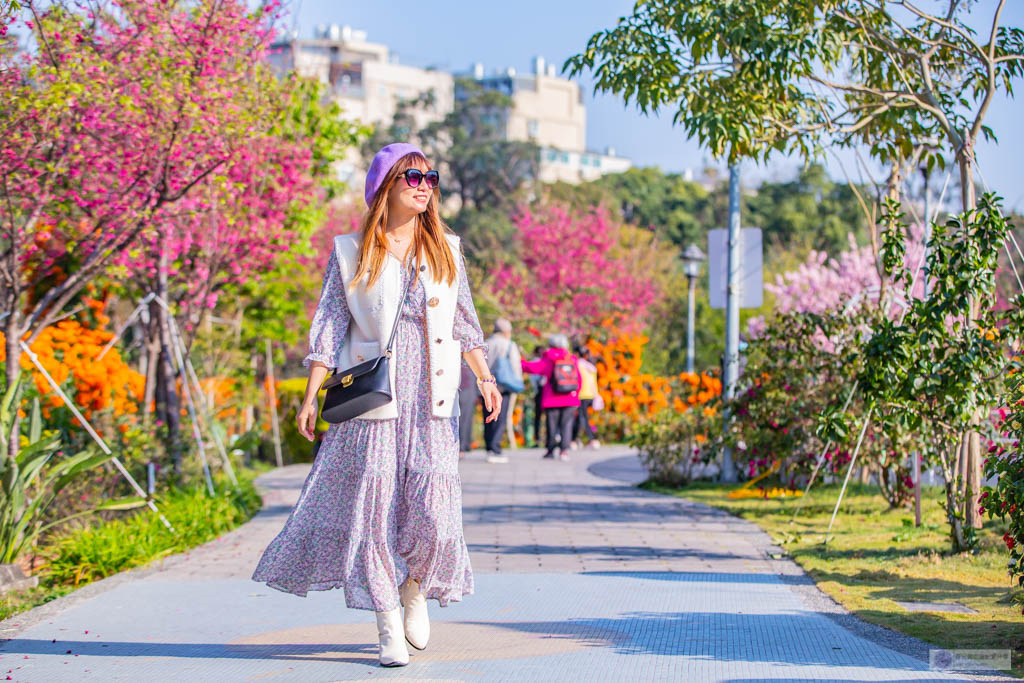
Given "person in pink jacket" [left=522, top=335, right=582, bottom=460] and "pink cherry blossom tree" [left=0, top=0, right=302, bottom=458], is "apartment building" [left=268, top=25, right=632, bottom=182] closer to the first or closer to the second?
"person in pink jacket" [left=522, top=335, right=582, bottom=460]

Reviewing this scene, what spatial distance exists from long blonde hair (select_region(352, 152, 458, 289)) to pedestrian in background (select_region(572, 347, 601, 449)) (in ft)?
42.2

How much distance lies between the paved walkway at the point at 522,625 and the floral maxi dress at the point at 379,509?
33 cm

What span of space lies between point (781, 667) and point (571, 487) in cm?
828

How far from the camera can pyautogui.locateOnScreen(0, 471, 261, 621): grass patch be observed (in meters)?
6.81

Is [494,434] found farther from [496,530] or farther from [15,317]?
[15,317]

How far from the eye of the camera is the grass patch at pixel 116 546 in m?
6.81

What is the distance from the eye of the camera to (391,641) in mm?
4457

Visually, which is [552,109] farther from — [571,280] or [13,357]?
[13,357]

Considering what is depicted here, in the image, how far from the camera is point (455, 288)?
15.9 feet

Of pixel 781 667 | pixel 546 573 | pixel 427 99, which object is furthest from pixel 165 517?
pixel 427 99

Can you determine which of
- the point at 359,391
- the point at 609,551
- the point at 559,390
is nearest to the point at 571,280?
the point at 559,390

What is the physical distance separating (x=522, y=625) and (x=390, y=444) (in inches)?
49.2

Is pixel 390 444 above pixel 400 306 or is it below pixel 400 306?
below

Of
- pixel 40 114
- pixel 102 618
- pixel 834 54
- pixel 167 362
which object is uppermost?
pixel 834 54
